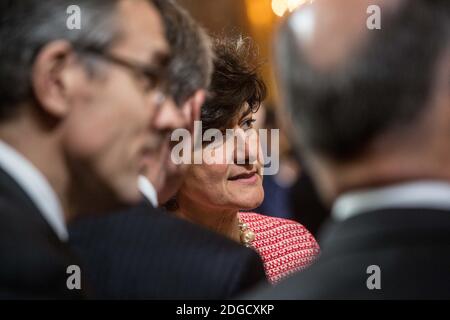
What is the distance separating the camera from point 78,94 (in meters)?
1.42

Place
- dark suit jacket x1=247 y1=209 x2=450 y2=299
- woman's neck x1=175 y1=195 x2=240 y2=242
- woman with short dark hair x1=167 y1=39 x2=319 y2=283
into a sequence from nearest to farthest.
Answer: dark suit jacket x1=247 y1=209 x2=450 y2=299 → woman with short dark hair x1=167 y1=39 x2=319 y2=283 → woman's neck x1=175 y1=195 x2=240 y2=242

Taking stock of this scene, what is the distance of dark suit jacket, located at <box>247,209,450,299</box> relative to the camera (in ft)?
3.24

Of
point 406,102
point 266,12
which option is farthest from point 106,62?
point 266,12

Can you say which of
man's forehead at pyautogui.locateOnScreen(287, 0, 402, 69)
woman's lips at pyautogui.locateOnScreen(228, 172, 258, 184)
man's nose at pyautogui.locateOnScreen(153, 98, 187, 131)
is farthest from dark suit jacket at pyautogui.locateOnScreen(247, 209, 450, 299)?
woman's lips at pyautogui.locateOnScreen(228, 172, 258, 184)

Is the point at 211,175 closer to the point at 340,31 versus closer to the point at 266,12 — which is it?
the point at 340,31

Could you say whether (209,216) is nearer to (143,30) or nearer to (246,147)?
(246,147)

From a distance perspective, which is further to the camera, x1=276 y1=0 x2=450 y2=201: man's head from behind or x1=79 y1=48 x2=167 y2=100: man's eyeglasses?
x1=79 y1=48 x2=167 y2=100: man's eyeglasses

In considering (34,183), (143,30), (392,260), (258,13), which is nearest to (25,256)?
(34,183)

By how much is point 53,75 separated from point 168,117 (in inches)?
8.6

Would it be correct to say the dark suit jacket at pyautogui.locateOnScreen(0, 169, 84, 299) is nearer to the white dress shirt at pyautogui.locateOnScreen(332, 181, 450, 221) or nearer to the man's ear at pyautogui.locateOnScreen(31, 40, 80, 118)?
the man's ear at pyautogui.locateOnScreen(31, 40, 80, 118)

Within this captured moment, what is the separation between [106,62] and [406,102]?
61 centimetres

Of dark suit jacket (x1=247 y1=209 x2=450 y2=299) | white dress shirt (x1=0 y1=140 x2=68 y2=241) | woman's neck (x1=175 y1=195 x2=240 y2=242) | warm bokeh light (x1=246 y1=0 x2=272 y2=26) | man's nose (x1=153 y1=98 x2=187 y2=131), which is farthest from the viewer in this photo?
warm bokeh light (x1=246 y1=0 x2=272 y2=26)

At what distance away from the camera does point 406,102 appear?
100 centimetres

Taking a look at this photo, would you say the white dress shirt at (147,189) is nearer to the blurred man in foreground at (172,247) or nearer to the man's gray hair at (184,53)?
the blurred man in foreground at (172,247)
